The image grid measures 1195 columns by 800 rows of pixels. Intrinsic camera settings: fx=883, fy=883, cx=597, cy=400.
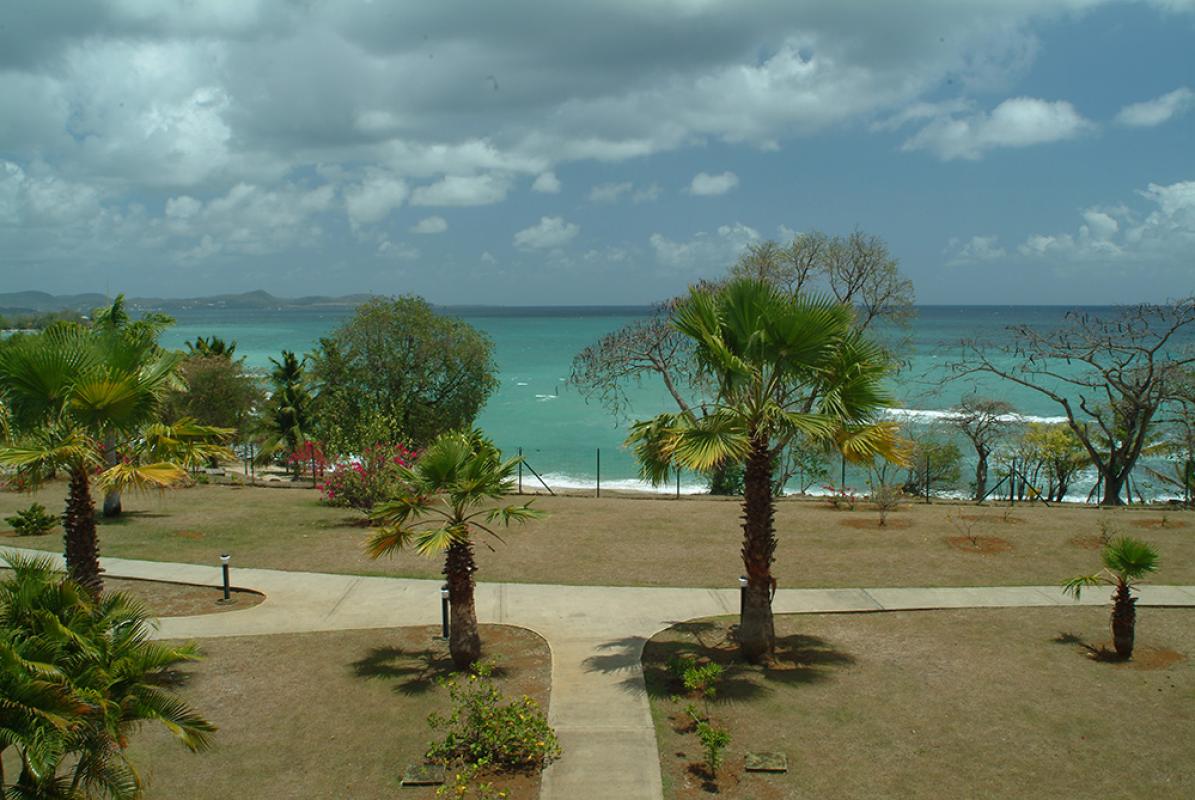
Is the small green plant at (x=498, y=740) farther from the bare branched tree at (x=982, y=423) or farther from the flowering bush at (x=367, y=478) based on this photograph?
the bare branched tree at (x=982, y=423)

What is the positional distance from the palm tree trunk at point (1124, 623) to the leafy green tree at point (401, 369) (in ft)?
85.1

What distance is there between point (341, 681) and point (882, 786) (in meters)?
6.87

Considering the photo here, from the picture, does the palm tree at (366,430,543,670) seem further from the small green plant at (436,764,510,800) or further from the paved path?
the small green plant at (436,764,510,800)

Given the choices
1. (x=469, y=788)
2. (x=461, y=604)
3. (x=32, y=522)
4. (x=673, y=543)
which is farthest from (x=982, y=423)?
(x=32, y=522)

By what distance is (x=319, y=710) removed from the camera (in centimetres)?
1084

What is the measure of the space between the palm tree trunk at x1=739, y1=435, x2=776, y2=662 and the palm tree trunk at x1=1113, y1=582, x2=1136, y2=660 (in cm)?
473

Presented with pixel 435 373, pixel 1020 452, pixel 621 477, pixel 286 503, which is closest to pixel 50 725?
pixel 286 503

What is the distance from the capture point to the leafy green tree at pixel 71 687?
19.7 ft

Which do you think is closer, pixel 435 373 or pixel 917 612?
pixel 917 612

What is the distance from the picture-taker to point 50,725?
6039 mm

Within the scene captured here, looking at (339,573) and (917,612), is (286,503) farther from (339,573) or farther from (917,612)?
(917,612)

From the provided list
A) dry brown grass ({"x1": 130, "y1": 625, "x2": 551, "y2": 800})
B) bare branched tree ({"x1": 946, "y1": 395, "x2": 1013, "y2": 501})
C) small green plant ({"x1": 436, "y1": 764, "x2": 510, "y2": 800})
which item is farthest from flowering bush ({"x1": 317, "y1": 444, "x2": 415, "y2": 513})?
bare branched tree ({"x1": 946, "y1": 395, "x2": 1013, "y2": 501})

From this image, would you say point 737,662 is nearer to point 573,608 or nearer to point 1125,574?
point 573,608

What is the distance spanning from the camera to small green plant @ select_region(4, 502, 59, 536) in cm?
1972
